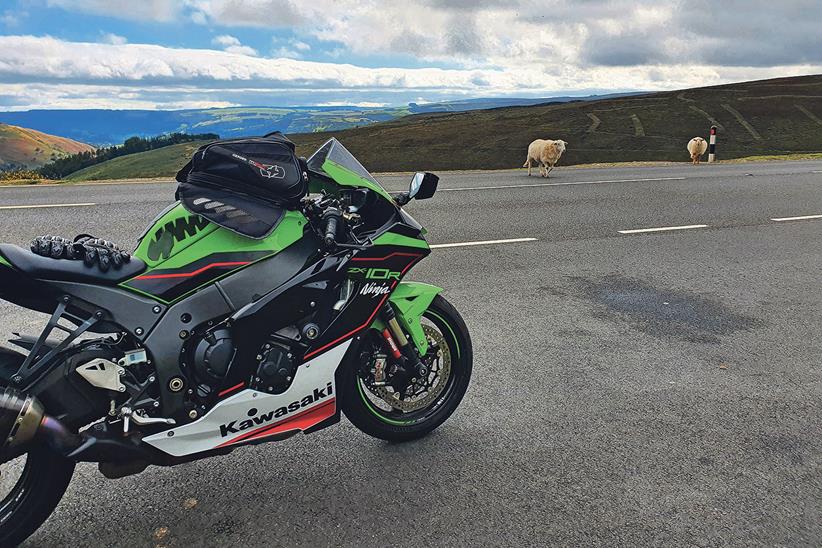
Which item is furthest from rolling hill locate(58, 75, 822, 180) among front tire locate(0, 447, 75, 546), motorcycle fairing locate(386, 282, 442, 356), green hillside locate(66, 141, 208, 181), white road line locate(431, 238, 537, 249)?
green hillside locate(66, 141, 208, 181)

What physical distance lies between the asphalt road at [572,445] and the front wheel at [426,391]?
0.13m

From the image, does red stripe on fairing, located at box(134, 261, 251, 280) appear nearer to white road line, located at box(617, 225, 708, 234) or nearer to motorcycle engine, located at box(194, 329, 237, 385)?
motorcycle engine, located at box(194, 329, 237, 385)

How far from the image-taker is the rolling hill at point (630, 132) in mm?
31000

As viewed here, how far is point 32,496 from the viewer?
2648 millimetres

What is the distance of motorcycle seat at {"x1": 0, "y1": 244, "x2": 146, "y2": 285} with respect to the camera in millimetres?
2568

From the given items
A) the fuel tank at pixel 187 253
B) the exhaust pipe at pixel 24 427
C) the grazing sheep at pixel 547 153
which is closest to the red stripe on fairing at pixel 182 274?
the fuel tank at pixel 187 253

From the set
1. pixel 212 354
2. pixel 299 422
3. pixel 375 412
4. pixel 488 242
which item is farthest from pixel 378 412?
pixel 488 242

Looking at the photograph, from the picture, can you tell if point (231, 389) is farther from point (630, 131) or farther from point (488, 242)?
point (630, 131)

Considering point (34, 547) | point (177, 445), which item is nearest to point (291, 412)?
point (177, 445)

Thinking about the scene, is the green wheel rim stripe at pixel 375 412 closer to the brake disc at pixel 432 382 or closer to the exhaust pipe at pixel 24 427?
the brake disc at pixel 432 382

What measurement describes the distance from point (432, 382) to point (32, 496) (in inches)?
78.3

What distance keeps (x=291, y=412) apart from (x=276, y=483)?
0.42m

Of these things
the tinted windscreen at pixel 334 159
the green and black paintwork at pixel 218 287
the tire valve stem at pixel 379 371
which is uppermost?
the tinted windscreen at pixel 334 159

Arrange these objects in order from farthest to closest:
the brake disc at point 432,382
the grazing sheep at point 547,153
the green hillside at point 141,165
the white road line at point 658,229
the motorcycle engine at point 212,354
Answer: the green hillside at point 141,165 → the grazing sheep at point 547,153 → the white road line at point 658,229 → the brake disc at point 432,382 → the motorcycle engine at point 212,354
